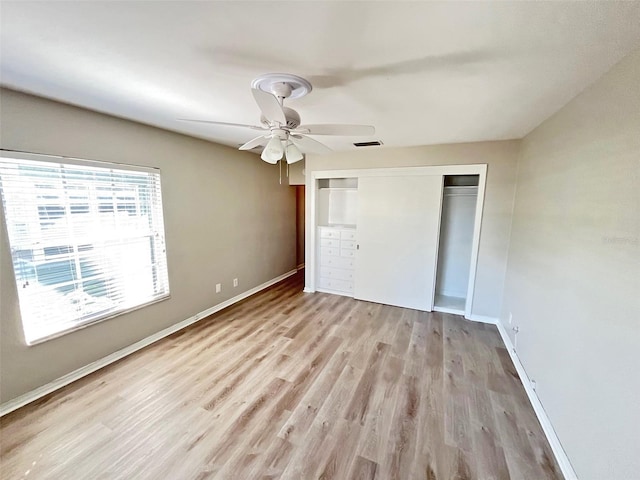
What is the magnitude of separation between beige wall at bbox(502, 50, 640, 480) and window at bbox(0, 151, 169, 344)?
3638 mm

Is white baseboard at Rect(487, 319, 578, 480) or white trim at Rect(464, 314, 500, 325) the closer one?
white baseboard at Rect(487, 319, 578, 480)

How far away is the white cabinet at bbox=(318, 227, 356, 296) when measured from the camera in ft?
14.1

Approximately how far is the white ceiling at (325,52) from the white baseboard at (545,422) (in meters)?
2.24

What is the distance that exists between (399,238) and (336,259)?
3.72 ft

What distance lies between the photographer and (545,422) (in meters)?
1.84

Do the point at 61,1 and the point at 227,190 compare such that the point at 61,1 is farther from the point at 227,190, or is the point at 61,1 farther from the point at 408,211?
the point at 408,211

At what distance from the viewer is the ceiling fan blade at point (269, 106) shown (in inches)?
52.4

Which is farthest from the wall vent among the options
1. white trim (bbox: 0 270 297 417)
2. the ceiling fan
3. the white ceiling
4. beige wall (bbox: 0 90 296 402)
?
white trim (bbox: 0 270 297 417)

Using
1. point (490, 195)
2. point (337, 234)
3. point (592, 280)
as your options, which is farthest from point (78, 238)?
point (490, 195)

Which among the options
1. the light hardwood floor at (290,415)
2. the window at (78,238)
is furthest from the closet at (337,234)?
the window at (78,238)

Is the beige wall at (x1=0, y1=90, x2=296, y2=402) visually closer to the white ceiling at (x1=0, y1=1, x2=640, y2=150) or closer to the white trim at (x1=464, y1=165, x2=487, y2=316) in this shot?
the white ceiling at (x1=0, y1=1, x2=640, y2=150)

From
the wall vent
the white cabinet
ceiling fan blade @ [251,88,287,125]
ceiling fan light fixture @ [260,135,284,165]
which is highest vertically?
the wall vent

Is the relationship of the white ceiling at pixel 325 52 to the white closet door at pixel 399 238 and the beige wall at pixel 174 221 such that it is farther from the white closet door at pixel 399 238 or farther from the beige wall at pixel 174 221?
the white closet door at pixel 399 238

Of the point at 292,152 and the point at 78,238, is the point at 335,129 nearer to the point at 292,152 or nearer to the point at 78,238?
the point at 292,152
